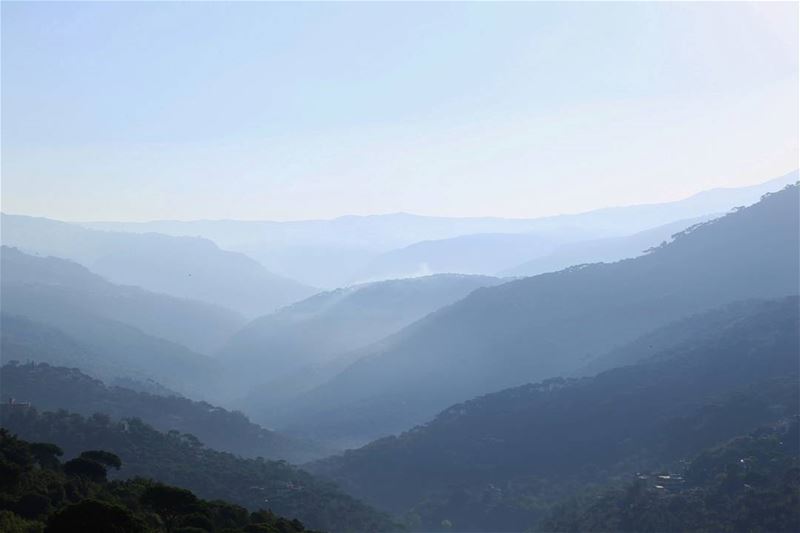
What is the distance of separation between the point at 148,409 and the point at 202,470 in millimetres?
40847

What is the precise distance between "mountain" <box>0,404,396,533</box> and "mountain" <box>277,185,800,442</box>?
47566 millimetres

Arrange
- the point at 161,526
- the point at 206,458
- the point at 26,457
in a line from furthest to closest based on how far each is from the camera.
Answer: the point at 206,458 < the point at 26,457 < the point at 161,526

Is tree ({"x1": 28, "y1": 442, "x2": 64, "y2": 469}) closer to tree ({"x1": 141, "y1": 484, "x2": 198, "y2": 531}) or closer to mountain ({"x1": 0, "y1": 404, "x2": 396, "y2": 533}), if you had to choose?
tree ({"x1": 141, "y1": 484, "x2": 198, "y2": 531})

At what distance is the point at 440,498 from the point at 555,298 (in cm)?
6803

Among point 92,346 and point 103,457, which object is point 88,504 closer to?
point 103,457

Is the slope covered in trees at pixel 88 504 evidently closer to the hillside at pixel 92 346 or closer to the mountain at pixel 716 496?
the mountain at pixel 716 496

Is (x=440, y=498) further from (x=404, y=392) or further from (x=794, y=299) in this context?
(x=404, y=392)

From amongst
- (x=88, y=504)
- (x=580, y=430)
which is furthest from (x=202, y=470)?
(x=88, y=504)

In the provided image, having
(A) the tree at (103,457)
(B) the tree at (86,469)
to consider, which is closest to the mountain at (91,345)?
(A) the tree at (103,457)

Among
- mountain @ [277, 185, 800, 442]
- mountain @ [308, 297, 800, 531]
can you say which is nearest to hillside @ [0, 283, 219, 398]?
mountain @ [277, 185, 800, 442]

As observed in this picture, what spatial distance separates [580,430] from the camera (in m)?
83.2

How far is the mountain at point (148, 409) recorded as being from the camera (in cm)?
9512

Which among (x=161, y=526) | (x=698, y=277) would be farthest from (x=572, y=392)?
(x=161, y=526)

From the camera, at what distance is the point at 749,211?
127375mm
